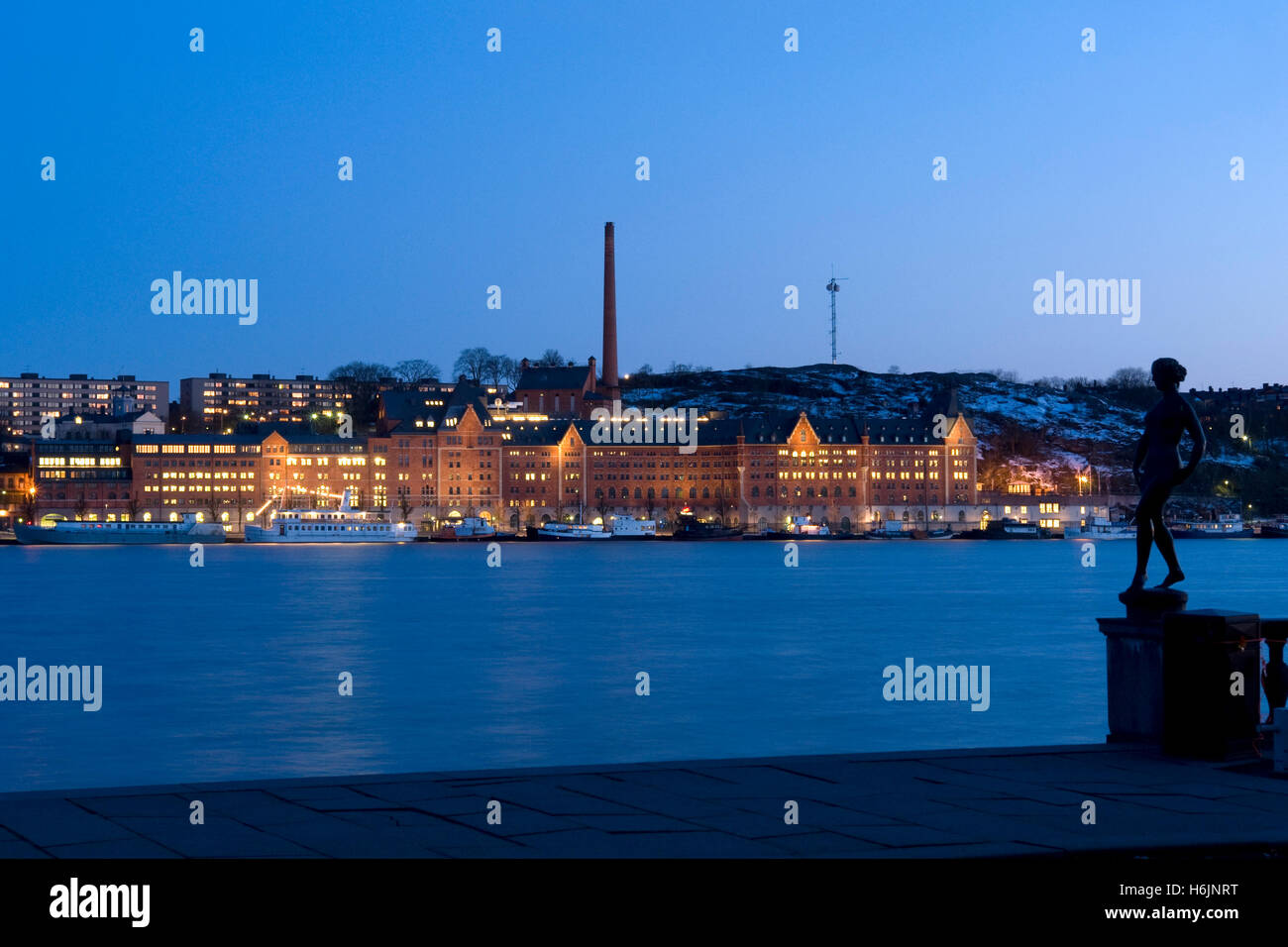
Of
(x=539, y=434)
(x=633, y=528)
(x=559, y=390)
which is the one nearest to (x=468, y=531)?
(x=633, y=528)

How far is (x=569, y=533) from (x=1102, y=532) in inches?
2211

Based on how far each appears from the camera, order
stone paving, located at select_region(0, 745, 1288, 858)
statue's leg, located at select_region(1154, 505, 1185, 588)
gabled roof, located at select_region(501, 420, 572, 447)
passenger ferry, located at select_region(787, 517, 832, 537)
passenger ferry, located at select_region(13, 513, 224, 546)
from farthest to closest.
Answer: passenger ferry, located at select_region(787, 517, 832, 537) → gabled roof, located at select_region(501, 420, 572, 447) → passenger ferry, located at select_region(13, 513, 224, 546) → statue's leg, located at select_region(1154, 505, 1185, 588) → stone paving, located at select_region(0, 745, 1288, 858)

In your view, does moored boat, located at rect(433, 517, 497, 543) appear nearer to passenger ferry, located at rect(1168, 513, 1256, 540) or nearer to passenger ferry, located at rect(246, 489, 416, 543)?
passenger ferry, located at rect(246, 489, 416, 543)

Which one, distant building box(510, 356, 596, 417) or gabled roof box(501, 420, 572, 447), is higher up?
distant building box(510, 356, 596, 417)

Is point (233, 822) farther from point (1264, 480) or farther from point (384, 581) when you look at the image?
point (1264, 480)

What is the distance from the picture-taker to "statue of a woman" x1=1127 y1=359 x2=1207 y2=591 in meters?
10.2

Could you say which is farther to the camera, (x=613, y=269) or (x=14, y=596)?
(x=613, y=269)

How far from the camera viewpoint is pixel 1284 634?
9688 millimetres

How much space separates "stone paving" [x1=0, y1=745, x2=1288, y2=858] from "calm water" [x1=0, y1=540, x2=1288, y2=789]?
9.29m

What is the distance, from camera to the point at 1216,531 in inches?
6137

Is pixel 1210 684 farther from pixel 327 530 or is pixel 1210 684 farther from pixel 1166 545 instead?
pixel 327 530

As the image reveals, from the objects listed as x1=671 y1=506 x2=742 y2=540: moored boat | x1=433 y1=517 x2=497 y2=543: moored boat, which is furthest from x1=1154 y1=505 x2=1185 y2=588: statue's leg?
x1=671 y1=506 x2=742 y2=540: moored boat

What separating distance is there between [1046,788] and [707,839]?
7.32 feet

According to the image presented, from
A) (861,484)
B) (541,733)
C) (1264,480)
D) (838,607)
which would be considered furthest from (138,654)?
(1264,480)
